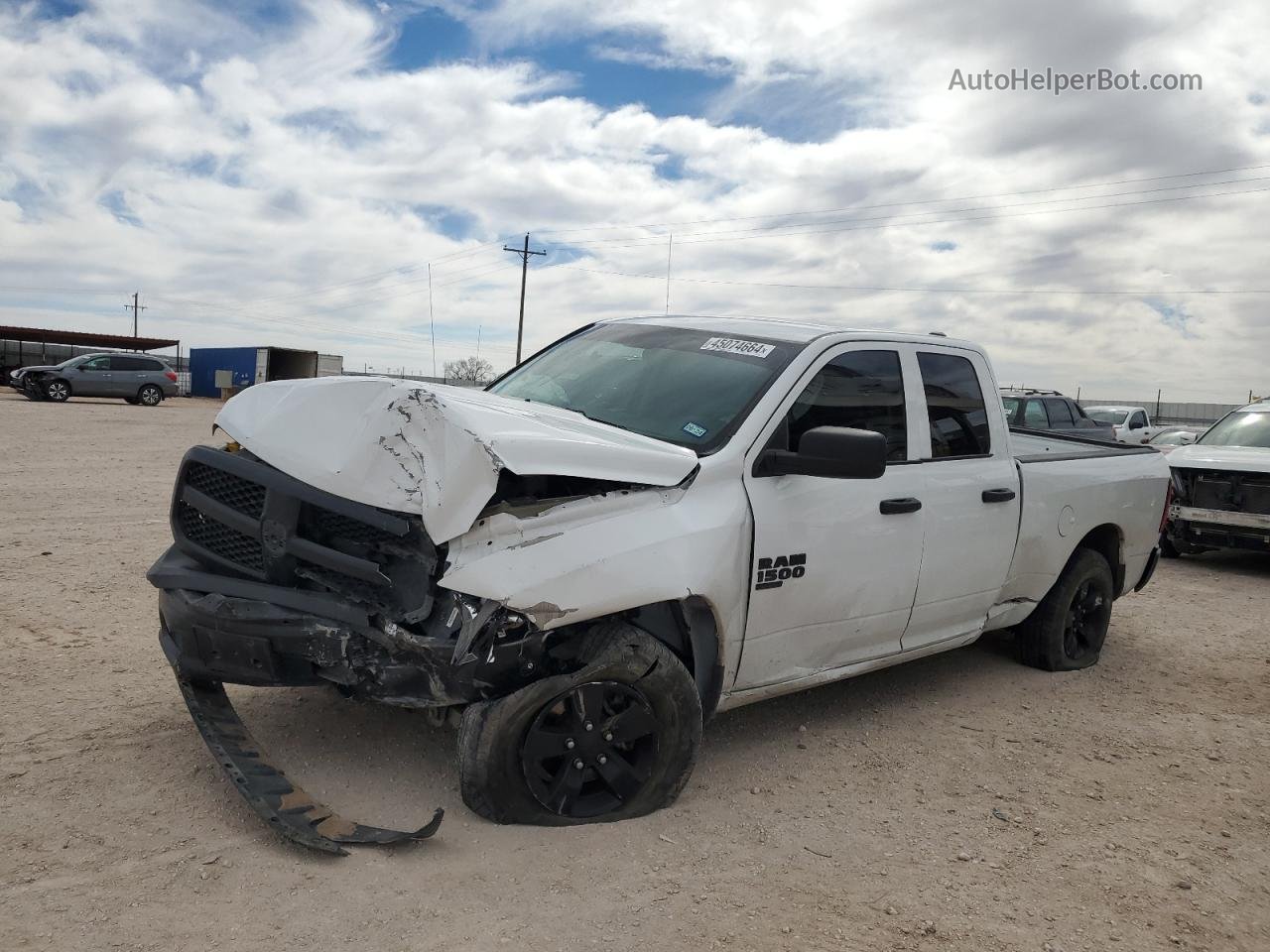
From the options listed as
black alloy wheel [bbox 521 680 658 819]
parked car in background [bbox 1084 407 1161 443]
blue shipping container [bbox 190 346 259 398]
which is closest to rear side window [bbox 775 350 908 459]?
black alloy wheel [bbox 521 680 658 819]

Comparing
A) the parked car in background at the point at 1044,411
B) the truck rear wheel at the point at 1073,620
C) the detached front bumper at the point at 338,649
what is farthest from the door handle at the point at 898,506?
the parked car in background at the point at 1044,411

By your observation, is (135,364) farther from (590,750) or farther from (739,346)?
(590,750)

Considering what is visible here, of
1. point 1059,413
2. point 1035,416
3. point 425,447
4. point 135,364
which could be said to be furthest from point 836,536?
point 135,364

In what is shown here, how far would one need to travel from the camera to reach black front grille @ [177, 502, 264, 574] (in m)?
3.43

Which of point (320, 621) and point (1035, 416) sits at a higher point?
point (1035, 416)

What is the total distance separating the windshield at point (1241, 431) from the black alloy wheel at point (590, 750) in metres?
9.68

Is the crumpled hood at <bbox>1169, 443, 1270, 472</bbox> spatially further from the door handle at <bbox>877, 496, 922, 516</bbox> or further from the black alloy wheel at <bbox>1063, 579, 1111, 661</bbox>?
the door handle at <bbox>877, 496, 922, 516</bbox>

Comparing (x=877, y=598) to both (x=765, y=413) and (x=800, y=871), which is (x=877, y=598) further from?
(x=800, y=871)

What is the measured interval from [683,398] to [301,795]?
2.09 meters

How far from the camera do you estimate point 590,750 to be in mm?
3328

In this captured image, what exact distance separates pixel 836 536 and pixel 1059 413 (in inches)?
623

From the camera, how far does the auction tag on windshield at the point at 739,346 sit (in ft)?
13.9

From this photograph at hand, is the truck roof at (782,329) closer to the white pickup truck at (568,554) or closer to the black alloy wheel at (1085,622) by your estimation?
the white pickup truck at (568,554)

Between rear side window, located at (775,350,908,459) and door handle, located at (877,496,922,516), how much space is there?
210 millimetres
